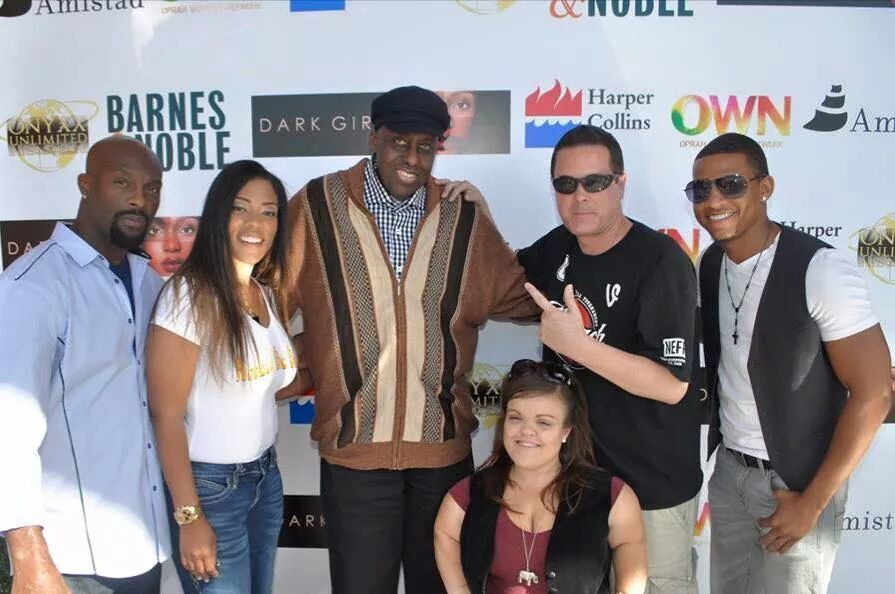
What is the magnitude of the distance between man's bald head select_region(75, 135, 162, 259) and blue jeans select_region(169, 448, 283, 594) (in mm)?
662

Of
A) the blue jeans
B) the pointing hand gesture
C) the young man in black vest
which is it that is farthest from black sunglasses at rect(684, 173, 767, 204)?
the blue jeans

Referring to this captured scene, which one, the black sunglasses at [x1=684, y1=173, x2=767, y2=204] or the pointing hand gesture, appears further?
the black sunglasses at [x1=684, y1=173, x2=767, y2=204]

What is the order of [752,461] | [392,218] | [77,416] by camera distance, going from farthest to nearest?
[392,218]
[752,461]
[77,416]

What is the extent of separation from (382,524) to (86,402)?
0.95 meters

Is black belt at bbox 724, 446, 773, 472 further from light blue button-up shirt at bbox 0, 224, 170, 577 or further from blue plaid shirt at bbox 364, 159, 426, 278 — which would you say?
light blue button-up shirt at bbox 0, 224, 170, 577

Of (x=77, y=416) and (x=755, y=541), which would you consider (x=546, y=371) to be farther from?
(x=77, y=416)

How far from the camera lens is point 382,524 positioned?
77.5 inches

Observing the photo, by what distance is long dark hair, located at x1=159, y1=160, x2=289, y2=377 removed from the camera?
160 cm

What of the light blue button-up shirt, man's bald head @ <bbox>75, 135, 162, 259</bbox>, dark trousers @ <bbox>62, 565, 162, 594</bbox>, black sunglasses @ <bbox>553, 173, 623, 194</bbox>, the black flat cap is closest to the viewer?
the light blue button-up shirt

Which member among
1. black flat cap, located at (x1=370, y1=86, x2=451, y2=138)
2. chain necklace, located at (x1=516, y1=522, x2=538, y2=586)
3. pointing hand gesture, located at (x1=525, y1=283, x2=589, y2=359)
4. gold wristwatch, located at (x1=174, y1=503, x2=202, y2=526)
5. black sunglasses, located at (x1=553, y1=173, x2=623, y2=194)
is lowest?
chain necklace, located at (x1=516, y1=522, x2=538, y2=586)

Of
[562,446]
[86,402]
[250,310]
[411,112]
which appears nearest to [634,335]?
[562,446]

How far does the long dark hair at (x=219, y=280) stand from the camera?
5.26 feet

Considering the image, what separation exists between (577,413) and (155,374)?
1.15 meters

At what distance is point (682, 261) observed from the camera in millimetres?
1753
